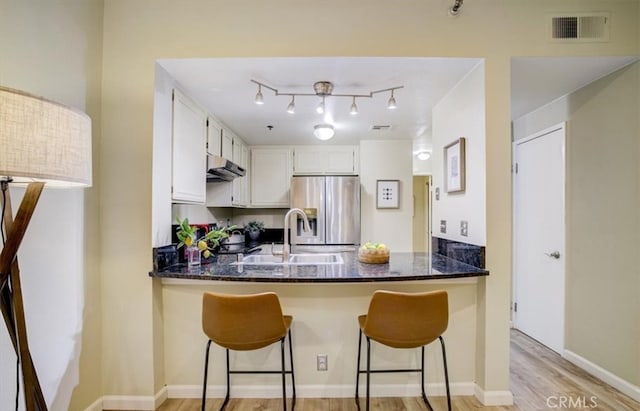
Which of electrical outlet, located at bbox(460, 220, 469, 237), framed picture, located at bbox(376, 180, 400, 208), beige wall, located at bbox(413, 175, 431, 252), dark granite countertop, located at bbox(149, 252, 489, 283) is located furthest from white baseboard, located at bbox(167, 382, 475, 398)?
beige wall, located at bbox(413, 175, 431, 252)

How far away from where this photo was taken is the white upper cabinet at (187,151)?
7.30ft

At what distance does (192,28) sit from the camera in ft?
6.52

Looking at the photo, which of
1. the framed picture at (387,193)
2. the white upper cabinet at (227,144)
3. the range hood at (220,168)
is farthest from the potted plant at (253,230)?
the framed picture at (387,193)

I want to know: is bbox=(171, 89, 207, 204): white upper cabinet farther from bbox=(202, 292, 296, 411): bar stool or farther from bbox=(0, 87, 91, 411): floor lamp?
bbox=(0, 87, 91, 411): floor lamp

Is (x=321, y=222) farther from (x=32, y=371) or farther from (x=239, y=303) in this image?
(x=32, y=371)

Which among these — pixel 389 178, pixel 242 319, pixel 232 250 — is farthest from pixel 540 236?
pixel 232 250

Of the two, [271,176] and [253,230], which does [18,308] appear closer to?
[253,230]

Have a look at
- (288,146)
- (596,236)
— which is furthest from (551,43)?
(288,146)

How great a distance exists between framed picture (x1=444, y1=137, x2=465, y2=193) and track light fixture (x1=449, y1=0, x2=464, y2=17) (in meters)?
0.83

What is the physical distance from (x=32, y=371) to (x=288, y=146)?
3.60 m

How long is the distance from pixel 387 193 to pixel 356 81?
211 centimetres

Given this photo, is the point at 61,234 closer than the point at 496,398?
Yes

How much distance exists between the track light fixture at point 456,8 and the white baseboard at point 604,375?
2.79 metres

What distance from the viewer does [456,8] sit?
1.94 m
